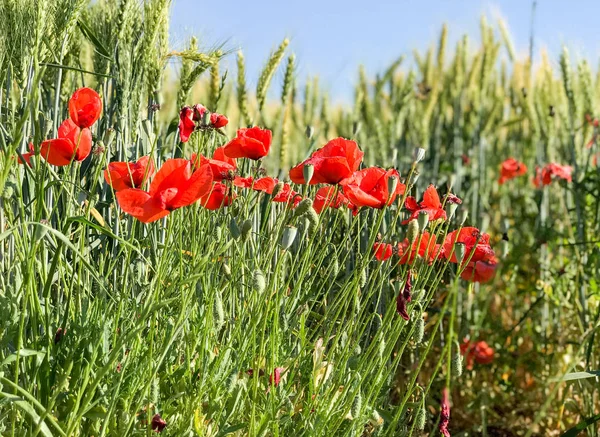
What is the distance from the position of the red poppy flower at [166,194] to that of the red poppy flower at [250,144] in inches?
9.2

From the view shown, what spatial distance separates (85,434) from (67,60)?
0.96m

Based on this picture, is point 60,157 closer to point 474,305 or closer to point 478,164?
point 474,305

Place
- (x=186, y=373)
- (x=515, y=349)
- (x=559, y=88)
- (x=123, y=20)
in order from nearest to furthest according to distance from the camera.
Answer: (x=186, y=373), (x=123, y=20), (x=515, y=349), (x=559, y=88)

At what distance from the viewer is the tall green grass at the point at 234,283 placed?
1.18 metres

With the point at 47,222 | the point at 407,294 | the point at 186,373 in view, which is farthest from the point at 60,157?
the point at 407,294

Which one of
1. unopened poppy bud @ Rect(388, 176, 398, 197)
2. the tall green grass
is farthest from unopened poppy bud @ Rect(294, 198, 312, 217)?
unopened poppy bud @ Rect(388, 176, 398, 197)

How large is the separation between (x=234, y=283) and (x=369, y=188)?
0.31 metres

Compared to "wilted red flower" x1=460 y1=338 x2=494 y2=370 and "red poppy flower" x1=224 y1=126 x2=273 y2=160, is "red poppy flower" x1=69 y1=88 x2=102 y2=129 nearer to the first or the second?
"red poppy flower" x1=224 y1=126 x2=273 y2=160

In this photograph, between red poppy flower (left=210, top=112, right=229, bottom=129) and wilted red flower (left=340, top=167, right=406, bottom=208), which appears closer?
wilted red flower (left=340, top=167, right=406, bottom=208)

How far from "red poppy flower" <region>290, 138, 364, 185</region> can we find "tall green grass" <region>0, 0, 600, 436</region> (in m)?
0.08

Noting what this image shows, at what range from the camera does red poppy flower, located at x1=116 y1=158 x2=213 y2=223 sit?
3.56ft

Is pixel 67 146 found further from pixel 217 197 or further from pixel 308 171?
pixel 308 171

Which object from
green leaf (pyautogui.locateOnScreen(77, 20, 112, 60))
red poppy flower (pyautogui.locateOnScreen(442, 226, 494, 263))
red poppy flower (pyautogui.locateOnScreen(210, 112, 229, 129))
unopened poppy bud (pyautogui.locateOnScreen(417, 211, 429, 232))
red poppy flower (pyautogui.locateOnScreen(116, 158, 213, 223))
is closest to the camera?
red poppy flower (pyautogui.locateOnScreen(116, 158, 213, 223))

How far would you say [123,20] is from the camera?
1628 millimetres
